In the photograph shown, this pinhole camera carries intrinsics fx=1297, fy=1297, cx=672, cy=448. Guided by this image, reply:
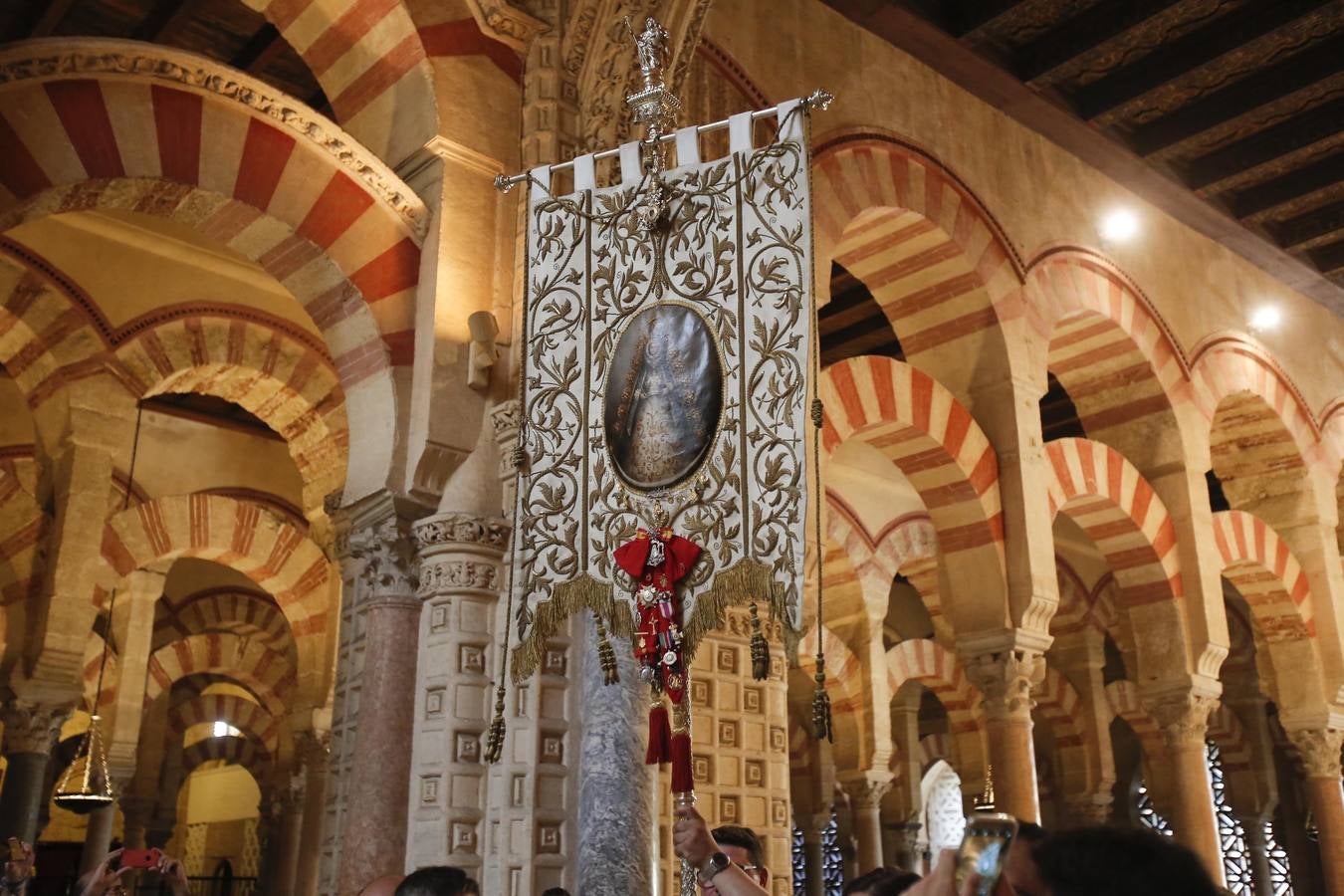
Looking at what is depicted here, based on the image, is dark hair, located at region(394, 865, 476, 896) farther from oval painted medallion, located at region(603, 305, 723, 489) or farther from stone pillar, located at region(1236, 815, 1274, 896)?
stone pillar, located at region(1236, 815, 1274, 896)

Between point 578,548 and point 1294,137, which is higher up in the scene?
point 1294,137

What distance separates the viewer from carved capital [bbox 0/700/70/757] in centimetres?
611

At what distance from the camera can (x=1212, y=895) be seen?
1163 millimetres

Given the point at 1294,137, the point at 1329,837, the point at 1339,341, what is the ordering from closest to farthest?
the point at 1294,137 → the point at 1329,837 → the point at 1339,341

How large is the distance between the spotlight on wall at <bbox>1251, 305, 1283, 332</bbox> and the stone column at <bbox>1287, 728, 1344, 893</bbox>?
2689mm

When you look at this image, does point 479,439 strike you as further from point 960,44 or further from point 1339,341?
point 1339,341

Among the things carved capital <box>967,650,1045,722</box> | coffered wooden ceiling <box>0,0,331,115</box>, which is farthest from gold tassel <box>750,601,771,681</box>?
coffered wooden ceiling <box>0,0,331,115</box>

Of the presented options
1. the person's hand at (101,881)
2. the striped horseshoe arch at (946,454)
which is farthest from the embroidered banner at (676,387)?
the striped horseshoe arch at (946,454)

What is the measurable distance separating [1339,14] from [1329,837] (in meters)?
5.21

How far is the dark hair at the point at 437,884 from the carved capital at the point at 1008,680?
467 centimetres

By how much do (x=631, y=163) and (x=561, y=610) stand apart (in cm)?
117

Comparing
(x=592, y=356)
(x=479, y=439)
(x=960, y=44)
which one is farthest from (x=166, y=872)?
(x=960, y=44)

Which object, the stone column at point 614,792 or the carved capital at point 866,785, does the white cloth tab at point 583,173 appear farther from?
the carved capital at point 866,785

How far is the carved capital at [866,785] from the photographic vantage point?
29.7ft
